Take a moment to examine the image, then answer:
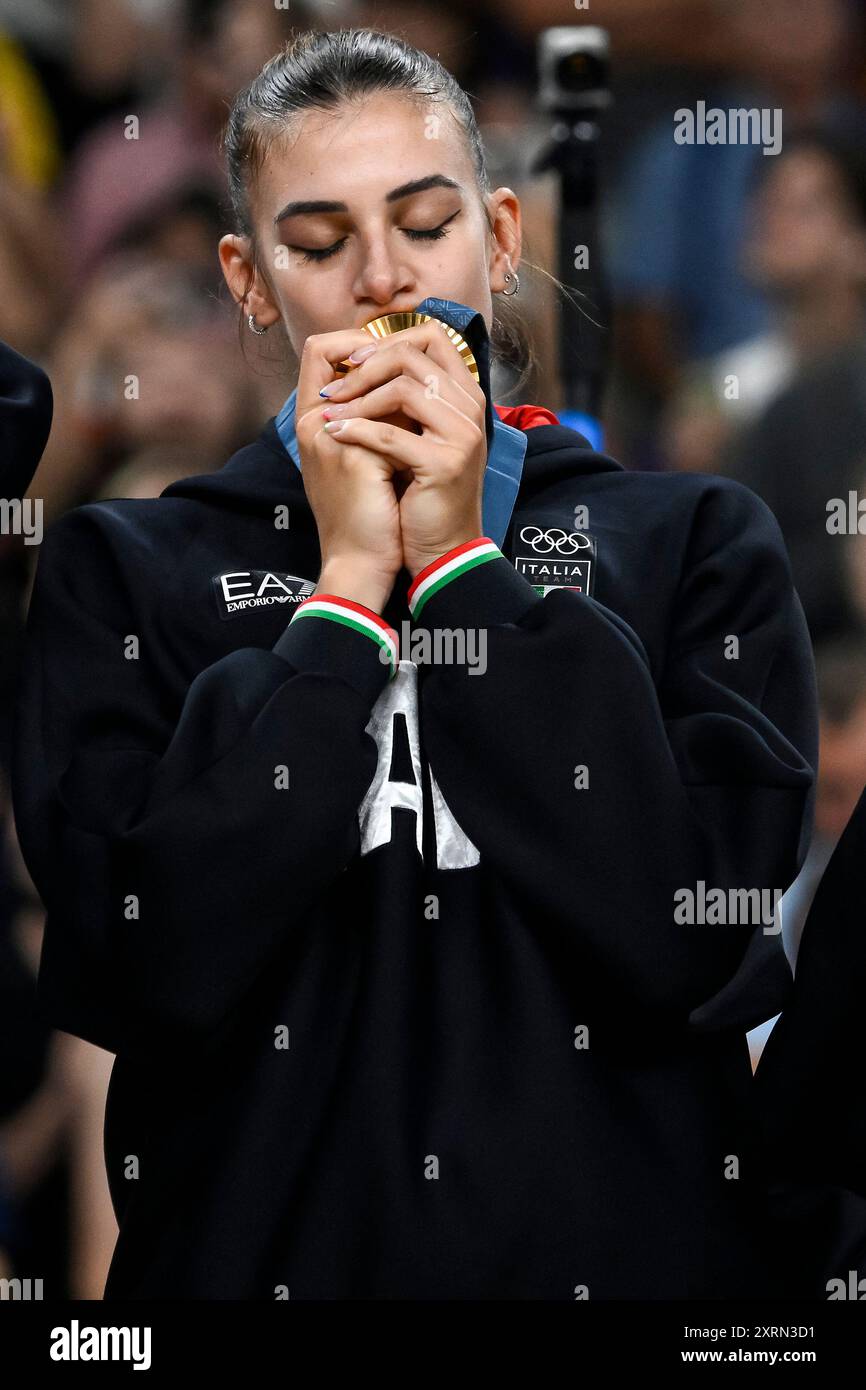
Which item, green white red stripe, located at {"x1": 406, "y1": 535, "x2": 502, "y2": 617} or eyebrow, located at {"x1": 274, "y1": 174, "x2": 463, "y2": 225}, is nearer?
green white red stripe, located at {"x1": 406, "y1": 535, "x2": 502, "y2": 617}

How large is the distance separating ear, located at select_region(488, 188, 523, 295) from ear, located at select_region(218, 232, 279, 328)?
0.24 meters

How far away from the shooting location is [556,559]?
6.25 ft

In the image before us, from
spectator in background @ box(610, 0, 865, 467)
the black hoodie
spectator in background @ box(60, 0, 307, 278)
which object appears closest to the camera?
the black hoodie

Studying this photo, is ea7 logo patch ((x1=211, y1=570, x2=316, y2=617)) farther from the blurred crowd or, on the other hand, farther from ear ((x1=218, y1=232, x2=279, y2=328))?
the blurred crowd

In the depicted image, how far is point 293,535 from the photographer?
1970mm

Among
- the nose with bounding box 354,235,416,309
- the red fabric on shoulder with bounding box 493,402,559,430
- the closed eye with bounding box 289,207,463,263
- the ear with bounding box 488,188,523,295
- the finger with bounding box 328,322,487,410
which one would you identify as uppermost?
the ear with bounding box 488,188,523,295

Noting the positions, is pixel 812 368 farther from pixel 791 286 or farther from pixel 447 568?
pixel 447 568

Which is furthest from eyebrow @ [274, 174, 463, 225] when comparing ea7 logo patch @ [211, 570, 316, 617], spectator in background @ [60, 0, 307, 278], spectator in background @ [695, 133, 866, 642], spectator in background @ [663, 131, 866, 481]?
spectator in background @ [60, 0, 307, 278]

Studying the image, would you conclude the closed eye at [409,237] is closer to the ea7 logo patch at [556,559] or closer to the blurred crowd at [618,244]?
the ea7 logo patch at [556,559]

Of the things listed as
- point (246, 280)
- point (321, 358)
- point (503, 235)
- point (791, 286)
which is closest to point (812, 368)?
point (791, 286)

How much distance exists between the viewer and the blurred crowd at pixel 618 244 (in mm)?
3562

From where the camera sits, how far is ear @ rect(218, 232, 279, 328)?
209 cm

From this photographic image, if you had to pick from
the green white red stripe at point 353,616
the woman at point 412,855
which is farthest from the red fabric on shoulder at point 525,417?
the green white red stripe at point 353,616

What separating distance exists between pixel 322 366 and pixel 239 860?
0.49m
